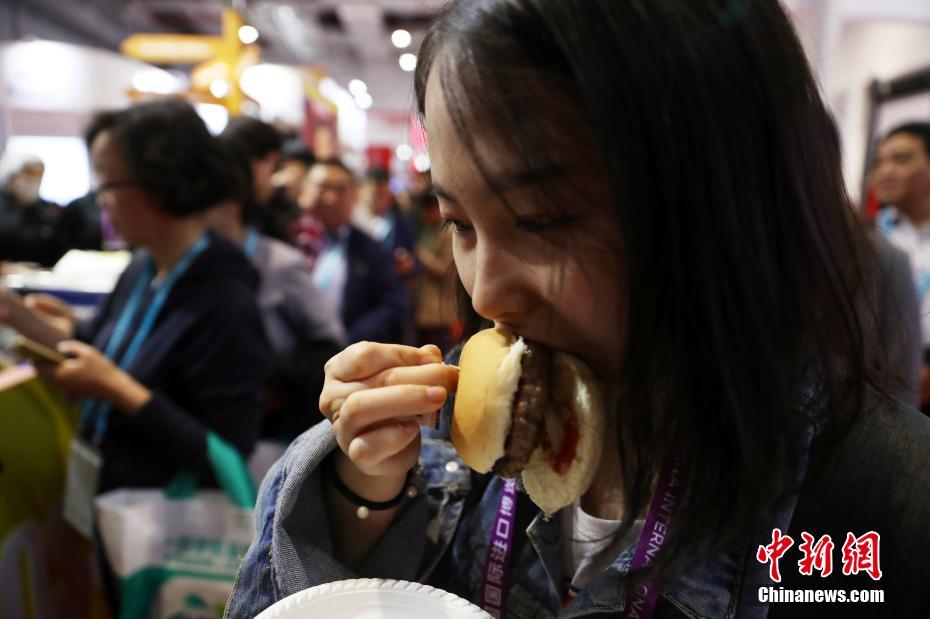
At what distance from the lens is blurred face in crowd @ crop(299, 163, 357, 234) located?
403 centimetres

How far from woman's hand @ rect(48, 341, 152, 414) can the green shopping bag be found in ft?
0.84

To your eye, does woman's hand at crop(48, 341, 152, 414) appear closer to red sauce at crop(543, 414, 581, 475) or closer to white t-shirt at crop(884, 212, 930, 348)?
red sauce at crop(543, 414, 581, 475)

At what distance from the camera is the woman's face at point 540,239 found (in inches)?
28.6

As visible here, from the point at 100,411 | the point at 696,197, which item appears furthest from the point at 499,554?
the point at 100,411

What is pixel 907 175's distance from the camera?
11.1ft

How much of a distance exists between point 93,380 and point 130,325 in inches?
12.4

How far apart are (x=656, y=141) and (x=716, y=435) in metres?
0.31

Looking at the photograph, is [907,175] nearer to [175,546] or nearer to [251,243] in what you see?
[251,243]

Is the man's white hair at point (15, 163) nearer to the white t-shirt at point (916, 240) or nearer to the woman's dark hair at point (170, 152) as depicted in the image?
the woman's dark hair at point (170, 152)

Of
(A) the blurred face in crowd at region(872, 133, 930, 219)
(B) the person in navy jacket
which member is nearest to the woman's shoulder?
(A) the blurred face in crowd at region(872, 133, 930, 219)

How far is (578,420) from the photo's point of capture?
0.85m

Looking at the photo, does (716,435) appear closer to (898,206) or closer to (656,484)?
(656,484)

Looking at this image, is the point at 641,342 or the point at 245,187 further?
the point at 245,187

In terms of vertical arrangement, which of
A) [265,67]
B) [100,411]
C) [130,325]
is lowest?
[100,411]
